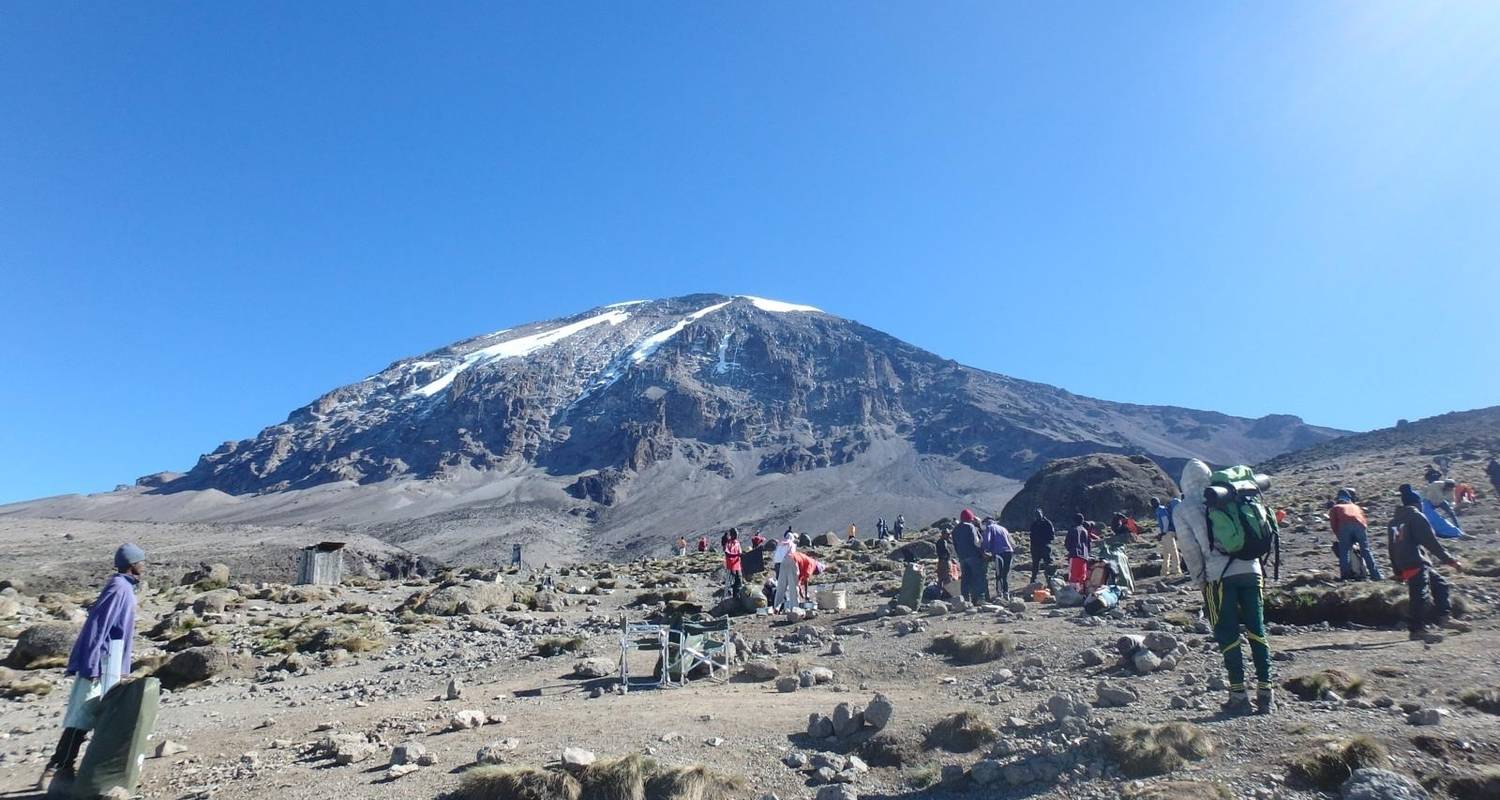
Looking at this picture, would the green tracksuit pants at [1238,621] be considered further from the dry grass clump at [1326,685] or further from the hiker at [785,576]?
the hiker at [785,576]

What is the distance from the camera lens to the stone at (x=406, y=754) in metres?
5.89

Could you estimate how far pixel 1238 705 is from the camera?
16.9ft

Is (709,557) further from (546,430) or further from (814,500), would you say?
(546,430)

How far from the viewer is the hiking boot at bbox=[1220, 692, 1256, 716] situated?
5117mm

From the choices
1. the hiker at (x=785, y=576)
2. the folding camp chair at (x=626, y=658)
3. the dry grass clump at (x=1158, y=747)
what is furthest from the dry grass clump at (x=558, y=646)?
the dry grass clump at (x=1158, y=747)

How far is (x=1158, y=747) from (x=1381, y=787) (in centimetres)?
104

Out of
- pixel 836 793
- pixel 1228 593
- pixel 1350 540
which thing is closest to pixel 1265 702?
pixel 1228 593

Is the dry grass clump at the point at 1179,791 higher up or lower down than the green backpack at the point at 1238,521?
lower down

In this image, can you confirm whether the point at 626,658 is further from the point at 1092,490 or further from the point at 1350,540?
the point at 1092,490

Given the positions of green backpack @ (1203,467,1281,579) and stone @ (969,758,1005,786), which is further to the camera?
green backpack @ (1203,467,1281,579)

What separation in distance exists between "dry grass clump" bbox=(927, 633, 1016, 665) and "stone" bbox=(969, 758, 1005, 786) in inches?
167

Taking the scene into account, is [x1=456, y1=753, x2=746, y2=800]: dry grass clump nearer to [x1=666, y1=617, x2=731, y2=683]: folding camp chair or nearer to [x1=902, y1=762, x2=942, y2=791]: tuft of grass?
[x1=902, y1=762, x2=942, y2=791]: tuft of grass

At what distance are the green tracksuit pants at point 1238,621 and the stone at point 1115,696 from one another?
2.71 ft

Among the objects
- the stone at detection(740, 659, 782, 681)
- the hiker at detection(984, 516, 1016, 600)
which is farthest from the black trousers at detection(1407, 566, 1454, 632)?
the stone at detection(740, 659, 782, 681)
